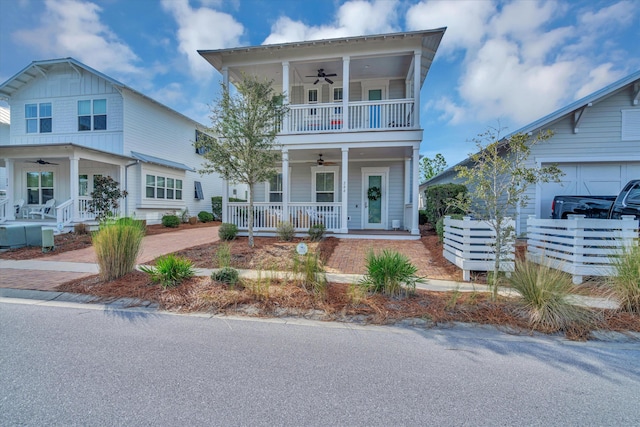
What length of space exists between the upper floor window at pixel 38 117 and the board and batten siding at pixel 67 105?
21 cm

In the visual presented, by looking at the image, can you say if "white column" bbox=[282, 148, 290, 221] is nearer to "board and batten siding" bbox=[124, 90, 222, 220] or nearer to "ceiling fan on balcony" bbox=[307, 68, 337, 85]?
"ceiling fan on balcony" bbox=[307, 68, 337, 85]

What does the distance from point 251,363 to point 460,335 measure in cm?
261

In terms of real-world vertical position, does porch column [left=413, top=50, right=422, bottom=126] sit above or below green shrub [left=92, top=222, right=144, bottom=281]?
above

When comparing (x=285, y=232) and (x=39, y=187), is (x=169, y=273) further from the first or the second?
(x=39, y=187)

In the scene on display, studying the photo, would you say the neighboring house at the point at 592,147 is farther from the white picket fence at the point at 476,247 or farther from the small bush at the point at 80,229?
the small bush at the point at 80,229

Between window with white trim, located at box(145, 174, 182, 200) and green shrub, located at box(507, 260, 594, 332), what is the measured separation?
17909 mm

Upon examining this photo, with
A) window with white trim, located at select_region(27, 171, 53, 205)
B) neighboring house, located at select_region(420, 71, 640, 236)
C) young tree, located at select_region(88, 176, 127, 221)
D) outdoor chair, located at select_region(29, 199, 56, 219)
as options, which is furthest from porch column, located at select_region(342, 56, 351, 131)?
window with white trim, located at select_region(27, 171, 53, 205)

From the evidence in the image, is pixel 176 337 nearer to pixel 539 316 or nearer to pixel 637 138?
pixel 539 316

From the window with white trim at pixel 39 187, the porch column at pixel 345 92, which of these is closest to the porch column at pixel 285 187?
the porch column at pixel 345 92

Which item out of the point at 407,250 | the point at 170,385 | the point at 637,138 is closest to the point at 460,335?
the point at 170,385

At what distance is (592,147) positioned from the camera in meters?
9.85

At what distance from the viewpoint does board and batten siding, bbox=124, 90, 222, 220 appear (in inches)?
619

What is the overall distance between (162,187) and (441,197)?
1580cm

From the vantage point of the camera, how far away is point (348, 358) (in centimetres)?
312
